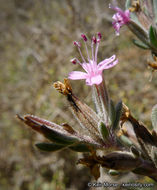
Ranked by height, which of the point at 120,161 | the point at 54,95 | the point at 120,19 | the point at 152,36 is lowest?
the point at 120,161

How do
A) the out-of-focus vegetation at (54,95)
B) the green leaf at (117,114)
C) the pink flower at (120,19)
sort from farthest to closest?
the out-of-focus vegetation at (54,95) → the pink flower at (120,19) → the green leaf at (117,114)

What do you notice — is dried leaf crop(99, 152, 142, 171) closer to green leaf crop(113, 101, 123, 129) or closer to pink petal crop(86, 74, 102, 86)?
green leaf crop(113, 101, 123, 129)

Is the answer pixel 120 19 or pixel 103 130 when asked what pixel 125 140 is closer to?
pixel 103 130

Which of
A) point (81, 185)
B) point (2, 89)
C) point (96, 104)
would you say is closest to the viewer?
point (96, 104)

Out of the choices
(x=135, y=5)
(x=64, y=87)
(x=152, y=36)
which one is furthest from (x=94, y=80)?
(x=135, y=5)

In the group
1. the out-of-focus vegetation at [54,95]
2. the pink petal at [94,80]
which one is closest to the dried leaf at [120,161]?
the pink petal at [94,80]

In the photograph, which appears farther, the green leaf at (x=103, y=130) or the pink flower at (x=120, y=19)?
the pink flower at (x=120, y=19)

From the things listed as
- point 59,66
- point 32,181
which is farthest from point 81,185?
point 59,66

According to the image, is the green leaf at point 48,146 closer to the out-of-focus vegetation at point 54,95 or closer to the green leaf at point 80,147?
the green leaf at point 80,147

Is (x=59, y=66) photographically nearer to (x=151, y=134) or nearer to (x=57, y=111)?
(x=57, y=111)
